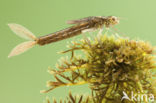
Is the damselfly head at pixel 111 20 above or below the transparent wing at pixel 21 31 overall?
above

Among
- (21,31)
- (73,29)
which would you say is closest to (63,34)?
(73,29)

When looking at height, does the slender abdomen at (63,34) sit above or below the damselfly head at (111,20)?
below

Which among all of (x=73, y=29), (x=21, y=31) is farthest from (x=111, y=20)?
(x=21, y=31)

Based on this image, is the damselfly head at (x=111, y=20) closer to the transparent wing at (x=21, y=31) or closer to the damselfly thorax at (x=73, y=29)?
the damselfly thorax at (x=73, y=29)

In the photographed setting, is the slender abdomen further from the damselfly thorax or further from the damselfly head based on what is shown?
the damselfly head

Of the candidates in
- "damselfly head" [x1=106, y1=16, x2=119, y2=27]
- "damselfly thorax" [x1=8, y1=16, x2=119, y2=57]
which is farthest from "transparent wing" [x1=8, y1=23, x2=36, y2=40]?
"damselfly head" [x1=106, y1=16, x2=119, y2=27]

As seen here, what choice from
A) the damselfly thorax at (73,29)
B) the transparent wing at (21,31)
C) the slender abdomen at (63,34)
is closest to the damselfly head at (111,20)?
the damselfly thorax at (73,29)

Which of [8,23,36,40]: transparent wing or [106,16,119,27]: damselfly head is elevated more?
[106,16,119,27]: damselfly head

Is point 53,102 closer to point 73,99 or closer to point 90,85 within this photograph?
point 73,99

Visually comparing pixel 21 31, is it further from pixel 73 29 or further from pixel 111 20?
pixel 111 20
